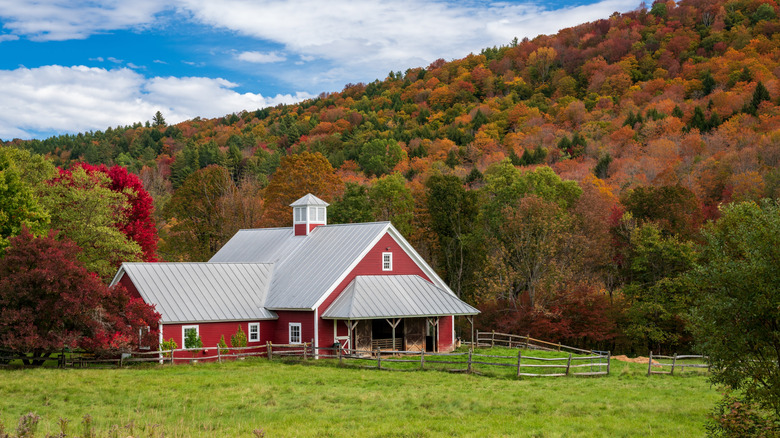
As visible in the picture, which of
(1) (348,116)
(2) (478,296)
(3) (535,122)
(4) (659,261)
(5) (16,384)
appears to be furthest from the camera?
(1) (348,116)

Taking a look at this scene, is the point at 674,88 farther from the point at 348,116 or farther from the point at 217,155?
the point at 217,155

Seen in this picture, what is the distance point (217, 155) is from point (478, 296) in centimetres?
5612

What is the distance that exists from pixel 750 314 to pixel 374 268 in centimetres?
2362

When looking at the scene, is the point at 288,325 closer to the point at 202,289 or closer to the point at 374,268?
the point at 202,289

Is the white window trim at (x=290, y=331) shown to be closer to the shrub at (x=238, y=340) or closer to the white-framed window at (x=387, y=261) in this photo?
the shrub at (x=238, y=340)

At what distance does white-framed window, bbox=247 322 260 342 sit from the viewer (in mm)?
32953

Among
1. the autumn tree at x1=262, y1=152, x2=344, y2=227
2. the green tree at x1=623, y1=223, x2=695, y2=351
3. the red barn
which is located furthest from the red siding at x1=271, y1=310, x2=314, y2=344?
the autumn tree at x1=262, y1=152, x2=344, y2=227

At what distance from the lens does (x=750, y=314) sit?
490 inches

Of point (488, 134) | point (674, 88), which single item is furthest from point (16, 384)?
point (674, 88)

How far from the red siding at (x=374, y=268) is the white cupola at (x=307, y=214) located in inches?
209

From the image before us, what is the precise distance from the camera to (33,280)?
1024 inches

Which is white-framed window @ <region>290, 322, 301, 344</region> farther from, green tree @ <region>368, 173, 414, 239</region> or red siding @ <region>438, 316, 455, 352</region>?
green tree @ <region>368, 173, 414, 239</region>

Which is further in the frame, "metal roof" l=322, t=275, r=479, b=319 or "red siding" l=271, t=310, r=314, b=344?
"red siding" l=271, t=310, r=314, b=344

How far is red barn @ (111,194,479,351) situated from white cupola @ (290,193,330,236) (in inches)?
49.9
